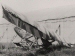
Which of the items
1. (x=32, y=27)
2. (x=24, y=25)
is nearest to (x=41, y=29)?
(x=32, y=27)

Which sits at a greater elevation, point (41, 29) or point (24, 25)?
point (24, 25)

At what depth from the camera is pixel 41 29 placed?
6.44 metres

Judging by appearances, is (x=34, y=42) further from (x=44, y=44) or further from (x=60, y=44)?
(x=60, y=44)

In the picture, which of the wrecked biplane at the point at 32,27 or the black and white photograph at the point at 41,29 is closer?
the wrecked biplane at the point at 32,27

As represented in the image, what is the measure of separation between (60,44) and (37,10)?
8.31ft

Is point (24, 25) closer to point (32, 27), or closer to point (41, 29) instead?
point (32, 27)

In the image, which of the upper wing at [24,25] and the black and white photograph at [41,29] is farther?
the black and white photograph at [41,29]

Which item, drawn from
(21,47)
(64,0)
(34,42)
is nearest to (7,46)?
(21,47)

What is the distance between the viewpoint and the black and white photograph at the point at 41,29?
6.08 m

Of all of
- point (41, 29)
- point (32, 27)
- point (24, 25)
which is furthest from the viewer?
point (41, 29)

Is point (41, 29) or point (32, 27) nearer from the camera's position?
point (32, 27)

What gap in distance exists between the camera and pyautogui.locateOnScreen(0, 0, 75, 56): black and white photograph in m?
6.08

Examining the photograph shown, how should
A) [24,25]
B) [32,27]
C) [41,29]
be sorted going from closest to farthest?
[24,25] → [32,27] → [41,29]

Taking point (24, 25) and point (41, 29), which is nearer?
point (24, 25)
